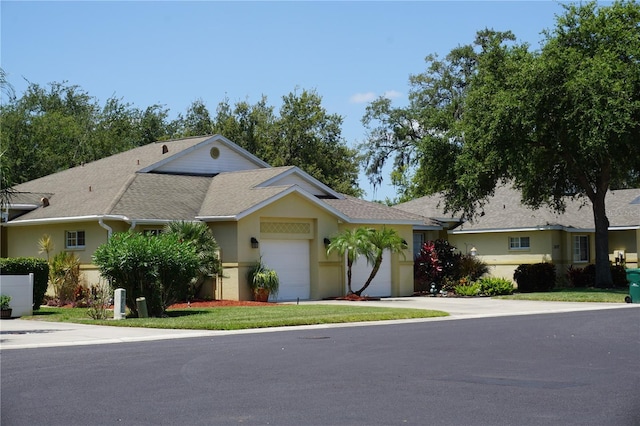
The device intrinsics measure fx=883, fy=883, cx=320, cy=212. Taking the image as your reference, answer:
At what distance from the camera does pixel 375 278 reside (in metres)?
36.9

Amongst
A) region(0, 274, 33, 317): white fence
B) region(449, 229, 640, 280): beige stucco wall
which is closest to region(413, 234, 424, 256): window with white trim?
region(449, 229, 640, 280): beige stucco wall

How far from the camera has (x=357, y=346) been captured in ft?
57.6

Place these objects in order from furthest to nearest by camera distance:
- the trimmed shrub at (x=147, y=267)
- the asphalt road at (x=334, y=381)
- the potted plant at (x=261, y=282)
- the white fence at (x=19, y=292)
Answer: the potted plant at (x=261, y=282) < the white fence at (x=19, y=292) < the trimmed shrub at (x=147, y=267) < the asphalt road at (x=334, y=381)

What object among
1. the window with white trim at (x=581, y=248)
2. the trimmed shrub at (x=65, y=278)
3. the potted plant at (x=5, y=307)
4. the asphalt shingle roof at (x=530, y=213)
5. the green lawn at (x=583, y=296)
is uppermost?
the asphalt shingle roof at (x=530, y=213)

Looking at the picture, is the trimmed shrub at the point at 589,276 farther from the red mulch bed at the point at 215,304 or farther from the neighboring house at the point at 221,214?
the red mulch bed at the point at 215,304

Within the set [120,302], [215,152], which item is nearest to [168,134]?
[215,152]

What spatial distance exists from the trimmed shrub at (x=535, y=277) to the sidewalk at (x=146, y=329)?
7740 millimetres

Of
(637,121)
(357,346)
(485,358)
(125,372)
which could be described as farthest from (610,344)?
(637,121)

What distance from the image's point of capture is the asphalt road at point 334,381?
10.3m

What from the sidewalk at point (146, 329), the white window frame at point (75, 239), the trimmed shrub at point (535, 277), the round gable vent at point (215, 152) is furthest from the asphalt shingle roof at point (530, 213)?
the white window frame at point (75, 239)

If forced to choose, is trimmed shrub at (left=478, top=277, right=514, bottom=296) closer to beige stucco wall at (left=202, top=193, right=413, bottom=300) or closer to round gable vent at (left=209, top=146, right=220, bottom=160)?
beige stucco wall at (left=202, top=193, right=413, bottom=300)

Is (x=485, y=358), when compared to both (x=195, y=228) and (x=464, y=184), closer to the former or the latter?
(x=195, y=228)

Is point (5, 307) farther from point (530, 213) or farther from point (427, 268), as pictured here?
point (530, 213)

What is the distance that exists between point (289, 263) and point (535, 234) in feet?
47.9
